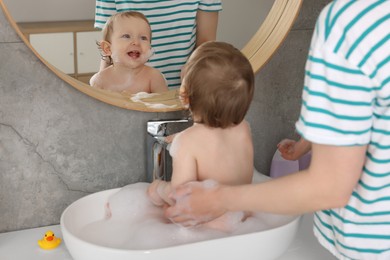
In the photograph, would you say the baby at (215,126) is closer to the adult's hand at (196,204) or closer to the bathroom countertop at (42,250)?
the adult's hand at (196,204)

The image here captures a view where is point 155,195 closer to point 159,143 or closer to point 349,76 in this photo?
point 159,143

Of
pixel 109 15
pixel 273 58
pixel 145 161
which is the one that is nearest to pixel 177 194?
pixel 145 161

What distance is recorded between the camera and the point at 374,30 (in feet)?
3.01

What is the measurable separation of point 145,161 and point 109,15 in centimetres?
38

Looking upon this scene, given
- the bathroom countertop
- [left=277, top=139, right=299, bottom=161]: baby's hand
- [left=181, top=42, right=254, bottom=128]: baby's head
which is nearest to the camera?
[left=181, top=42, right=254, bottom=128]: baby's head

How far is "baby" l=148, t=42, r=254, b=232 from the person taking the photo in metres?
1.23

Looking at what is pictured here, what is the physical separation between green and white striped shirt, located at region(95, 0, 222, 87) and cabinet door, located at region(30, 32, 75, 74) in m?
0.14

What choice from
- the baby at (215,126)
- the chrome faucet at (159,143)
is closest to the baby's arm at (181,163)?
the baby at (215,126)

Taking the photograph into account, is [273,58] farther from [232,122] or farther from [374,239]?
[374,239]

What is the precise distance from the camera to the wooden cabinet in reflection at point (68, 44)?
4.24ft

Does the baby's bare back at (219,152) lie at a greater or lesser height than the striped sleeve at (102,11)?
lesser

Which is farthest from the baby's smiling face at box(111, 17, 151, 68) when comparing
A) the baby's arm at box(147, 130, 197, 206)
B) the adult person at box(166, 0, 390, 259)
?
the adult person at box(166, 0, 390, 259)

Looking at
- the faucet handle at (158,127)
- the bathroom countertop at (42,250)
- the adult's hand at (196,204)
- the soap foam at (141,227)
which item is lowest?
the bathroom countertop at (42,250)

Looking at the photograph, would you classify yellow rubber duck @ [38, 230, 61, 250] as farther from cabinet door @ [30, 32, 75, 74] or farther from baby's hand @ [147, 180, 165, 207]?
cabinet door @ [30, 32, 75, 74]
